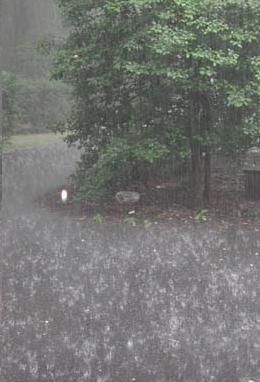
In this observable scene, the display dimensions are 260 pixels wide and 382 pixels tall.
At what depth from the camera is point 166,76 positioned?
6.95 metres

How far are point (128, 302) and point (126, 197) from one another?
9.67 ft

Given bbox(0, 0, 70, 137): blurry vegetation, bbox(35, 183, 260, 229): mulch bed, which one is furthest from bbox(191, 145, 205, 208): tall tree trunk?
bbox(0, 0, 70, 137): blurry vegetation

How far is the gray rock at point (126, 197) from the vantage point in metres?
8.25

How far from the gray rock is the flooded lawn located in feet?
2.58

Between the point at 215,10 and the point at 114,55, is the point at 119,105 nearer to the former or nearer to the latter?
the point at 114,55

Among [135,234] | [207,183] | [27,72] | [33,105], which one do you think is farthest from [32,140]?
[135,234]

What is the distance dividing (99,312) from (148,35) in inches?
117

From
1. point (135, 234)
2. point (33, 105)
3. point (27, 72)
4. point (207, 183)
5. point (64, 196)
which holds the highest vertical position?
point (27, 72)

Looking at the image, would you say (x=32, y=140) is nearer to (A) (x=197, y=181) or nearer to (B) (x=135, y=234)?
(A) (x=197, y=181)

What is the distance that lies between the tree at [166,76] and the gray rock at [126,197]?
544 mm

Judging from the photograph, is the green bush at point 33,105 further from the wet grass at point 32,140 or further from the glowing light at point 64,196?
the glowing light at point 64,196

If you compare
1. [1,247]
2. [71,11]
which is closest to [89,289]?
[1,247]

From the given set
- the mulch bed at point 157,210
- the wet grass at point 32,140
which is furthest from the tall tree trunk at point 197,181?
the wet grass at point 32,140

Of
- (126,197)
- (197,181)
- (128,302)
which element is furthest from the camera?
(126,197)
